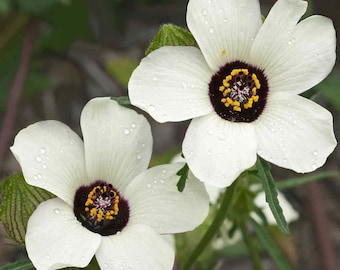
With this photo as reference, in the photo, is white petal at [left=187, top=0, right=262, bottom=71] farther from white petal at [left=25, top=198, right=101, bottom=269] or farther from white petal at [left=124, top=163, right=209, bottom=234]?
white petal at [left=25, top=198, right=101, bottom=269]

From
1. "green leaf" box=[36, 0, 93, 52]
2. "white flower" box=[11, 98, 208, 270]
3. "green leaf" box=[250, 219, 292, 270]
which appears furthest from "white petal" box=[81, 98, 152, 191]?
"green leaf" box=[36, 0, 93, 52]

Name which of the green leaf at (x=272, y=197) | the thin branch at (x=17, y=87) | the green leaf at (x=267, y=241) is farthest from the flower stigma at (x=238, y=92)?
the thin branch at (x=17, y=87)

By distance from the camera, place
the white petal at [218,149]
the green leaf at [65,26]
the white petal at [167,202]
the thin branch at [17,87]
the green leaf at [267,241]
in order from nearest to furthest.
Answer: the white petal at [218,149] < the white petal at [167,202] < the green leaf at [267,241] < the thin branch at [17,87] < the green leaf at [65,26]

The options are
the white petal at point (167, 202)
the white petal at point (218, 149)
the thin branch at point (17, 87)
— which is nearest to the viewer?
the white petal at point (218, 149)

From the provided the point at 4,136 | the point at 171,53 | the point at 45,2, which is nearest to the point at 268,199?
the point at 171,53

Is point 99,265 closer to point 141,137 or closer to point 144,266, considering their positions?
point 144,266

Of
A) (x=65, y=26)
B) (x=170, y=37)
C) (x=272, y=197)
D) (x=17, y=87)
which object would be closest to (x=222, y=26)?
(x=170, y=37)

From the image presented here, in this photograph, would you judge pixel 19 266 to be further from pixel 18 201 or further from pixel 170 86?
pixel 170 86

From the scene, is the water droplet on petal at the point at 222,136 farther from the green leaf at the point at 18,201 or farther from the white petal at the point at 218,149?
the green leaf at the point at 18,201
